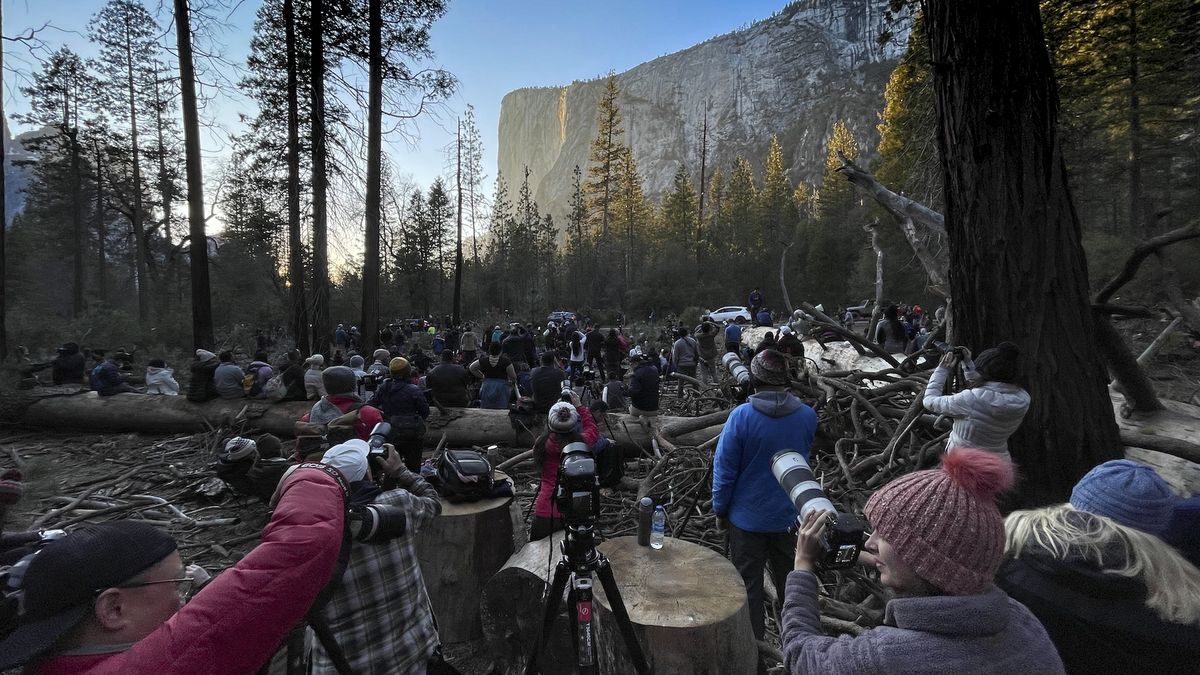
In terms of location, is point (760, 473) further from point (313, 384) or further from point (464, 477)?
point (313, 384)

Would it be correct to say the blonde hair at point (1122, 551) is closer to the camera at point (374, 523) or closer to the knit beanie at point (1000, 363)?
the knit beanie at point (1000, 363)

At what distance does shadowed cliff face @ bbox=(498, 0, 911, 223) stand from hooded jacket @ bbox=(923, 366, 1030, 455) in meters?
91.7

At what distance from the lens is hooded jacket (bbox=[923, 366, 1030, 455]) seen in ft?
10.1

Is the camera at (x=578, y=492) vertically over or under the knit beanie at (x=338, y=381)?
under

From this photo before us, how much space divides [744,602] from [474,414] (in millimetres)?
5405

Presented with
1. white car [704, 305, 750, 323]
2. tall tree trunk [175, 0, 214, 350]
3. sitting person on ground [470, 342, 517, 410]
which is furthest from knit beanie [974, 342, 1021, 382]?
white car [704, 305, 750, 323]

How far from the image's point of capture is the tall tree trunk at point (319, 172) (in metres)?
9.44

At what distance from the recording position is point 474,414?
7223mm

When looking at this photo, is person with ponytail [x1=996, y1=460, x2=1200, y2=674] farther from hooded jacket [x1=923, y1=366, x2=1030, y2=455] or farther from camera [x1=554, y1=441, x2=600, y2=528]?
camera [x1=554, y1=441, x2=600, y2=528]

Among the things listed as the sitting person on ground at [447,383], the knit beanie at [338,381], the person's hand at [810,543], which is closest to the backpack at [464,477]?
the knit beanie at [338,381]

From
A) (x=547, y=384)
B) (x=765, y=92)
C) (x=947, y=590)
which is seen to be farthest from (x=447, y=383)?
(x=765, y=92)

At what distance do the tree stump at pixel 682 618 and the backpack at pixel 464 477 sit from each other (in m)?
1.31

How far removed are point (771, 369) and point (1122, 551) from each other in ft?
5.34

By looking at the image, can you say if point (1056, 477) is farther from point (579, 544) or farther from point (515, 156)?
point (515, 156)
